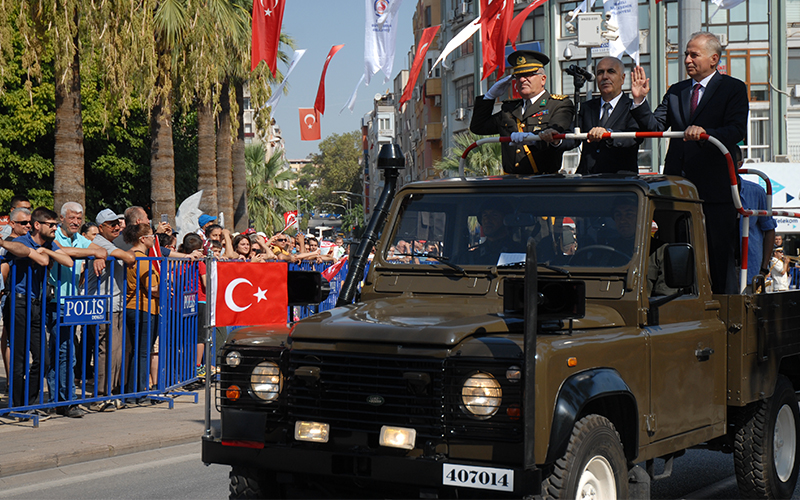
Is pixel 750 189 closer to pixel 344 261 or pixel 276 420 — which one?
pixel 276 420

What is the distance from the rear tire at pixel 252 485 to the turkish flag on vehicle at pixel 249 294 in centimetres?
201

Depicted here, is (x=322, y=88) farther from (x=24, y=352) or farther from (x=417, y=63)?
(x=24, y=352)

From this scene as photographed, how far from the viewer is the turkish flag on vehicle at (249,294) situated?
6.71m

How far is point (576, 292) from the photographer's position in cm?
430

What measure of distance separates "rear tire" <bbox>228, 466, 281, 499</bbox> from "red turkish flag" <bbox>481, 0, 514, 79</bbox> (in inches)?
629

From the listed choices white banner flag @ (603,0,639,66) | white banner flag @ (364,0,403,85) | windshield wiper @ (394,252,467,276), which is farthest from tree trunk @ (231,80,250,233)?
windshield wiper @ (394,252,467,276)

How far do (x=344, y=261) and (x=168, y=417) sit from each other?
4.82 m

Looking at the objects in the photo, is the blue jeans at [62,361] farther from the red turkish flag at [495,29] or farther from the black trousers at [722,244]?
the red turkish flag at [495,29]

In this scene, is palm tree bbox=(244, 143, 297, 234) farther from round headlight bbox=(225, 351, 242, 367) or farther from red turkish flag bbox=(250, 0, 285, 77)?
round headlight bbox=(225, 351, 242, 367)

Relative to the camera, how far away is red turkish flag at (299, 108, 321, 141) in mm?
31997

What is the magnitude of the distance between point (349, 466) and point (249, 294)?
2735mm

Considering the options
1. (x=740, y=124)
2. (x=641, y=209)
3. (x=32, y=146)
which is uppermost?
(x=32, y=146)

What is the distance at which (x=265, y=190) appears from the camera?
5316cm

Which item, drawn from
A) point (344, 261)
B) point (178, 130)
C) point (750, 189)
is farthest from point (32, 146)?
point (750, 189)
